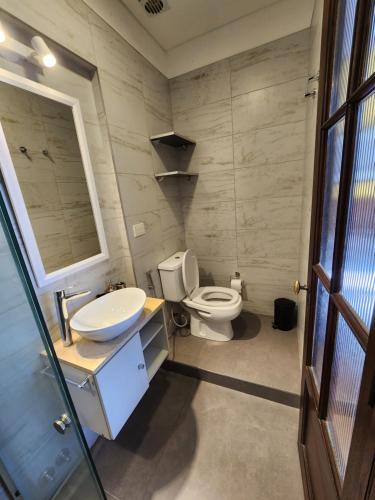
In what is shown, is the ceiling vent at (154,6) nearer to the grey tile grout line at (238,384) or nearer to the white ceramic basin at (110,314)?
the white ceramic basin at (110,314)

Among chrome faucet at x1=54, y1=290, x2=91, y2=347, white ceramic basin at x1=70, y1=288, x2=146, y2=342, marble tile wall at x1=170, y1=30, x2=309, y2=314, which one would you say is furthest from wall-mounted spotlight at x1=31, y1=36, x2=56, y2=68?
marble tile wall at x1=170, y1=30, x2=309, y2=314

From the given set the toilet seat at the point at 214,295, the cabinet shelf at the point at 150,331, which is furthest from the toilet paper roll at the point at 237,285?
the cabinet shelf at the point at 150,331

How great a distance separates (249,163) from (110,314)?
5.88 ft

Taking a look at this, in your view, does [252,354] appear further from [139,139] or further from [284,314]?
[139,139]

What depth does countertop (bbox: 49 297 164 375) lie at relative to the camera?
0.95 meters

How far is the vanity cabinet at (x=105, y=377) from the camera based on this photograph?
0.96m

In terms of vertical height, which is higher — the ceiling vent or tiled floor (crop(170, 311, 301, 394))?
the ceiling vent

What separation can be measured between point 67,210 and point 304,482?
1940mm

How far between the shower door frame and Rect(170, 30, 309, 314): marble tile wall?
4.03 feet

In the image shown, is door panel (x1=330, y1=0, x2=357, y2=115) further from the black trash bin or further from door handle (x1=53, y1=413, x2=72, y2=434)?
the black trash bin

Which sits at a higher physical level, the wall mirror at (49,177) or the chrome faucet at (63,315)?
the wall mirror at (49,177)

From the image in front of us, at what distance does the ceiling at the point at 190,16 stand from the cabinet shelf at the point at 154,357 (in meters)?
2.46

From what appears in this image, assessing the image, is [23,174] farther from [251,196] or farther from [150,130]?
[251,196]

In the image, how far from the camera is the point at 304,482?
1.07 meters
